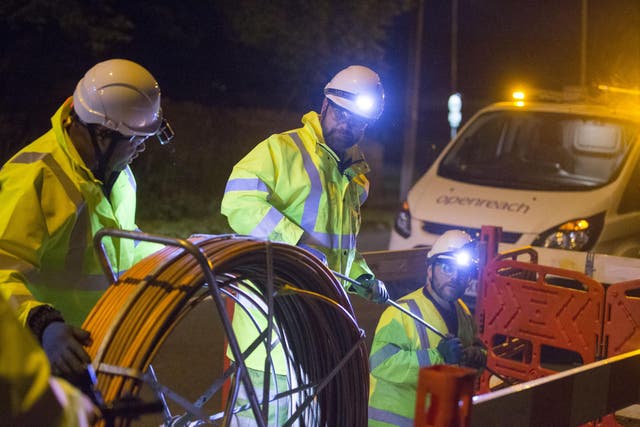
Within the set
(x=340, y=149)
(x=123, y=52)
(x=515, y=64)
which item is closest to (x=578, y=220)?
(x=340, y=149)

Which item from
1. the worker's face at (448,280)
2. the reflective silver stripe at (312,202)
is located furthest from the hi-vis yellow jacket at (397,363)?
the reflective silver stripe at (312,202)

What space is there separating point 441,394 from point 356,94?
2.16m

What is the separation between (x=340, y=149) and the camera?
488 cm

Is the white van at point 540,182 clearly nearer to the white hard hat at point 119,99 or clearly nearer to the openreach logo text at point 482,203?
the openreach logo text at point 482,203

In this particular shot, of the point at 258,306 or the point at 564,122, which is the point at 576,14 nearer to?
the point at 564,122

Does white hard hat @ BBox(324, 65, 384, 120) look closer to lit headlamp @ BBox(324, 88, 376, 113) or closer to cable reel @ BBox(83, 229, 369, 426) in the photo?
lit headlamp @ BBox(324, 88, 376, 113)

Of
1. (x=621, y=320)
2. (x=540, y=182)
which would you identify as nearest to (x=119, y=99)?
(x=621, y=320)

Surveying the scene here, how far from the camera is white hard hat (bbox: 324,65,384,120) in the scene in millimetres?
4852

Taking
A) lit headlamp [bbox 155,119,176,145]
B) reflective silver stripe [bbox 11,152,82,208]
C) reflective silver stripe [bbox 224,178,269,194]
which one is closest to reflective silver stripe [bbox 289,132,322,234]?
reflective silver stripe [bbox 224,178,269,194]

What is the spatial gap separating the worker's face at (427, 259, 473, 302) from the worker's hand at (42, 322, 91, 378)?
229 centimetres

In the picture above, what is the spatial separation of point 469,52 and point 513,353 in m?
31.0

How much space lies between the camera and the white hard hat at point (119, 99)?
3752 mm

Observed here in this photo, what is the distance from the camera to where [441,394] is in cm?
306

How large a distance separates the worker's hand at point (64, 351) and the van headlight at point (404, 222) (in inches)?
256
